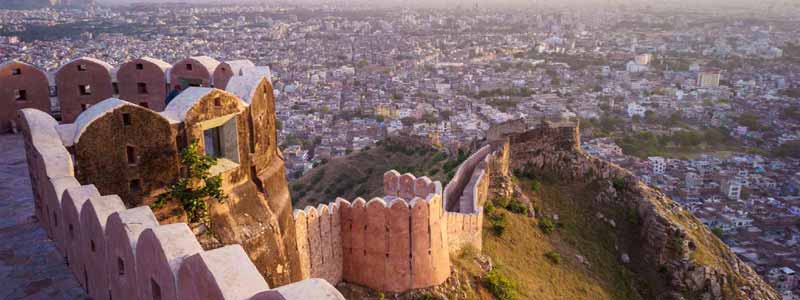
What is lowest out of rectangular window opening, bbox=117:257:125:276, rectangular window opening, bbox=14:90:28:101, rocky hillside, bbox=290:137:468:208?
rocky hillside, bbox=290:137:468:208

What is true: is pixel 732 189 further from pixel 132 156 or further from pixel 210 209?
pixel 132 156

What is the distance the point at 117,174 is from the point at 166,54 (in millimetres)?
61926

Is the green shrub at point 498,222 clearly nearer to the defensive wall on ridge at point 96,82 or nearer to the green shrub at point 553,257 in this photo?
the green shrub at point 553,257

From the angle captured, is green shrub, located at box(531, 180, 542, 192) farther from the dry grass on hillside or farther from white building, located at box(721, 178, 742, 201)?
white building, located at box(721, 178, 742, 201)

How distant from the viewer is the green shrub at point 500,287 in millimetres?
11461

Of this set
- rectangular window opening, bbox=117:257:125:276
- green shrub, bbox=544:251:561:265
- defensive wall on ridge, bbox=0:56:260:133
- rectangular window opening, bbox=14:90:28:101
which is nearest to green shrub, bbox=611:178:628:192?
green shrub, bbox=544:251:561:265

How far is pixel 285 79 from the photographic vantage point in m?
73.0

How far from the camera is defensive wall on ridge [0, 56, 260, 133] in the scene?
9.52m

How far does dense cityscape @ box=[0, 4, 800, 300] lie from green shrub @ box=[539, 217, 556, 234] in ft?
43.3

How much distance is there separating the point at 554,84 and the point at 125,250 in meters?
69.7

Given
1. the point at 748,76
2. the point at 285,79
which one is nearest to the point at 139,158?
the point at 285,79

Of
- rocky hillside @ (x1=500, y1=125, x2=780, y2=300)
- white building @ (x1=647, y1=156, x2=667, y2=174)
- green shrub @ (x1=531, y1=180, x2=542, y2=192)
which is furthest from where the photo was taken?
white building @ (x1=647, y1=156, x2=667, y2=174)

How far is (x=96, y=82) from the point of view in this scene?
9.57 metres

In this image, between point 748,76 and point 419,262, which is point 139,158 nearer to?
point 419,262
